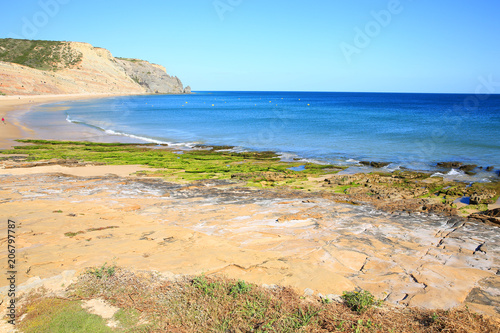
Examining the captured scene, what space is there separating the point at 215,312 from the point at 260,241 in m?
3.17

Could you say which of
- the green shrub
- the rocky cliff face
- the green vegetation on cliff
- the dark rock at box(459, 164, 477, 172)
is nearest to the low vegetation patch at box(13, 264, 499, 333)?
the green shrub

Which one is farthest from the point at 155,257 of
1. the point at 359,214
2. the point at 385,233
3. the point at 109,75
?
the point at 109,75

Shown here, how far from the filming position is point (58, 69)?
348 feet

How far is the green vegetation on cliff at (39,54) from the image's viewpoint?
106m

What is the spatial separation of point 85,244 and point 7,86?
92943mm

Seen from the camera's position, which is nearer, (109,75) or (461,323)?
(461,323)

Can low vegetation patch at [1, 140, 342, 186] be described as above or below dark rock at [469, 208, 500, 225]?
below

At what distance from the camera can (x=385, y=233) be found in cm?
827

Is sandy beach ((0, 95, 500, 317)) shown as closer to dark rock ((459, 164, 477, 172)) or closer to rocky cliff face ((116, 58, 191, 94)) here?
dark rock ((459, 164, 477, 172))

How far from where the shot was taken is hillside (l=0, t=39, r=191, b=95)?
273ft

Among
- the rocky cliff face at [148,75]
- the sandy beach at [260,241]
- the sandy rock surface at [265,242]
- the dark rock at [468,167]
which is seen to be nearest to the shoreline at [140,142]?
the dark rock at [468,167]

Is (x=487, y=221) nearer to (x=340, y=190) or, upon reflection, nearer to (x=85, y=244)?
(x=340, y=190)

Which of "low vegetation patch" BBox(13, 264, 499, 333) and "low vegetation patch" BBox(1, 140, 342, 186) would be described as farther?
"low vegetation patch" BBox(1, 140, 342, 186)

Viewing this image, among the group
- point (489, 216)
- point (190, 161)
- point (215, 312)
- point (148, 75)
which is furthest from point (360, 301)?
point (148, 75)
